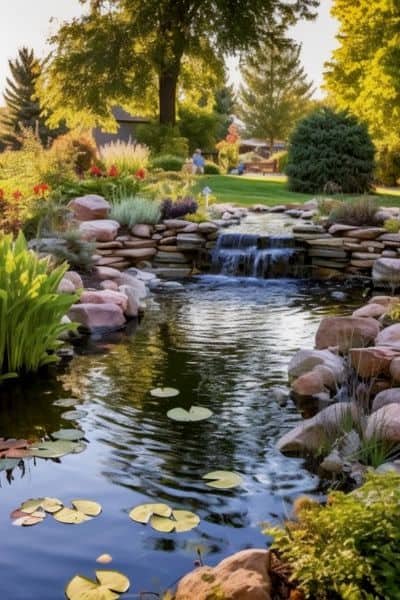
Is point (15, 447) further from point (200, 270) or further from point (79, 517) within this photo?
point (200, 270)

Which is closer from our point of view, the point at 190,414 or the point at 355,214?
the point at 190,414

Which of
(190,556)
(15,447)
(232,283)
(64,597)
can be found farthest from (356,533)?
(232,283)

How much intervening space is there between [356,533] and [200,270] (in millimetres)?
9440

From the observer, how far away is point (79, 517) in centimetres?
317

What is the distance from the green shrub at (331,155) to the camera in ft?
64.5

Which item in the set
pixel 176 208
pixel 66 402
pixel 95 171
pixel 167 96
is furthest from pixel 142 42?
pixel 66 402

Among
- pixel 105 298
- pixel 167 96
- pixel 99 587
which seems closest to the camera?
pixel 99 587

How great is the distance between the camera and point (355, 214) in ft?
39.2

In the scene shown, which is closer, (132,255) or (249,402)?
(249,402)

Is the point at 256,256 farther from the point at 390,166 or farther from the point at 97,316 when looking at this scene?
the point at 390,166

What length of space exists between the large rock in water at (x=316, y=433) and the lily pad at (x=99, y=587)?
152 centimetres

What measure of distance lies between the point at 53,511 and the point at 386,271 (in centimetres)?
793

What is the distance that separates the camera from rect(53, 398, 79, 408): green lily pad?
474 cm

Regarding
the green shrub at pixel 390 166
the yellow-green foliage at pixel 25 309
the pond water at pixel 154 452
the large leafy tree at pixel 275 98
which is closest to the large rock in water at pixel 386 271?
the pond water at pixel 154 452
